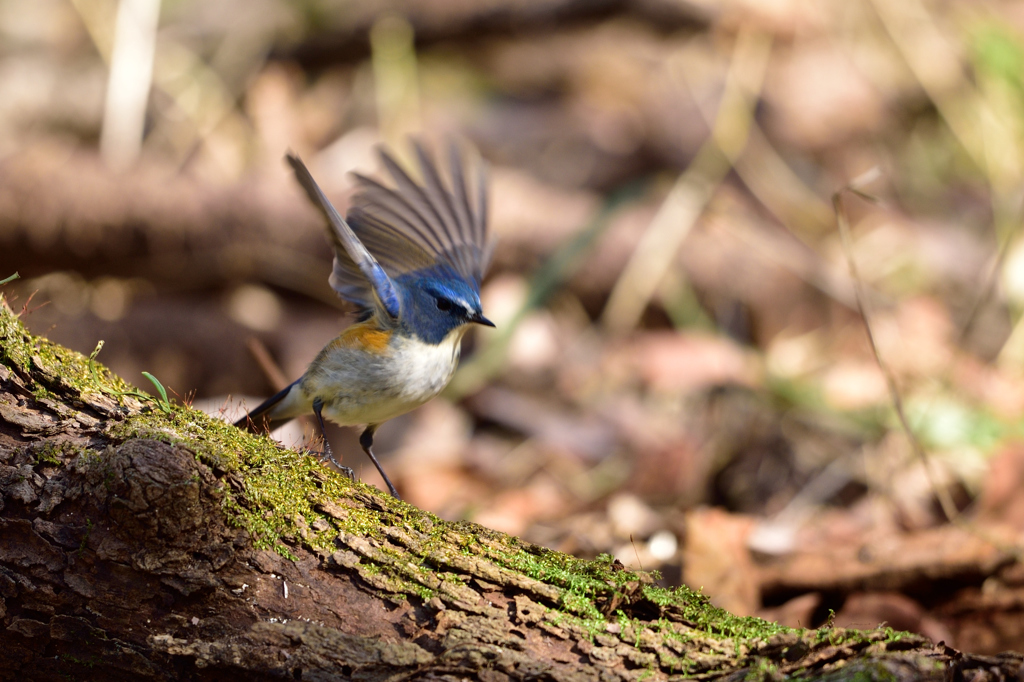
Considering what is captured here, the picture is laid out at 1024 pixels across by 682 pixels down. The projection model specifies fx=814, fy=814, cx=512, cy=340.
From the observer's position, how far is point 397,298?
3.39 m

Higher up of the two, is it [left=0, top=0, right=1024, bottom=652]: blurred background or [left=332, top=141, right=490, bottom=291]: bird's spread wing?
[left=0, top=0, right=1024, bottom=652]: blurred background

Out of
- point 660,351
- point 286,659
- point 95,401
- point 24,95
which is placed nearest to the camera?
point 286,659

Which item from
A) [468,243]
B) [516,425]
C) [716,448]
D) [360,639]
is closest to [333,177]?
[516,425]

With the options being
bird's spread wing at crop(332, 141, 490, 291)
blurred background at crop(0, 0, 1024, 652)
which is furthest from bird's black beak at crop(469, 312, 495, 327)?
blurred background at crop(0, 0, 1024, 652)

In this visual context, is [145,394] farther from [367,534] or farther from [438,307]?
[438,307]

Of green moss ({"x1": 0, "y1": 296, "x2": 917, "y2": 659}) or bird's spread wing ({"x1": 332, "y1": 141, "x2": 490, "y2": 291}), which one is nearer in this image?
green moss ({"x1": 0, "y1": 296, "x2": 917, "y2": 659})

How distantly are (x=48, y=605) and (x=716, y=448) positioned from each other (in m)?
4.07

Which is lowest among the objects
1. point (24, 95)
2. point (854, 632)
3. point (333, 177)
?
point (854, 632)

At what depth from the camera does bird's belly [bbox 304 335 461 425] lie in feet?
10.7

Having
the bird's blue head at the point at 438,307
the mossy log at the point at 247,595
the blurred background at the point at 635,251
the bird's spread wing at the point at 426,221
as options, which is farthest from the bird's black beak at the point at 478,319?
the mossy log at the point at 247,595

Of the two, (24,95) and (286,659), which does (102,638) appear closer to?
(286,659)

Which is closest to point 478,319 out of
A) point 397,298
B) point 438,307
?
point 438,307

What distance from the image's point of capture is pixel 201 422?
7.26ft

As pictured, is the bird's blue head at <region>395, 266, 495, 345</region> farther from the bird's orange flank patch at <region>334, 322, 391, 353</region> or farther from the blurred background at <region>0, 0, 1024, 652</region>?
the blurred background at <region>0, 0, 1024, 652</region>
